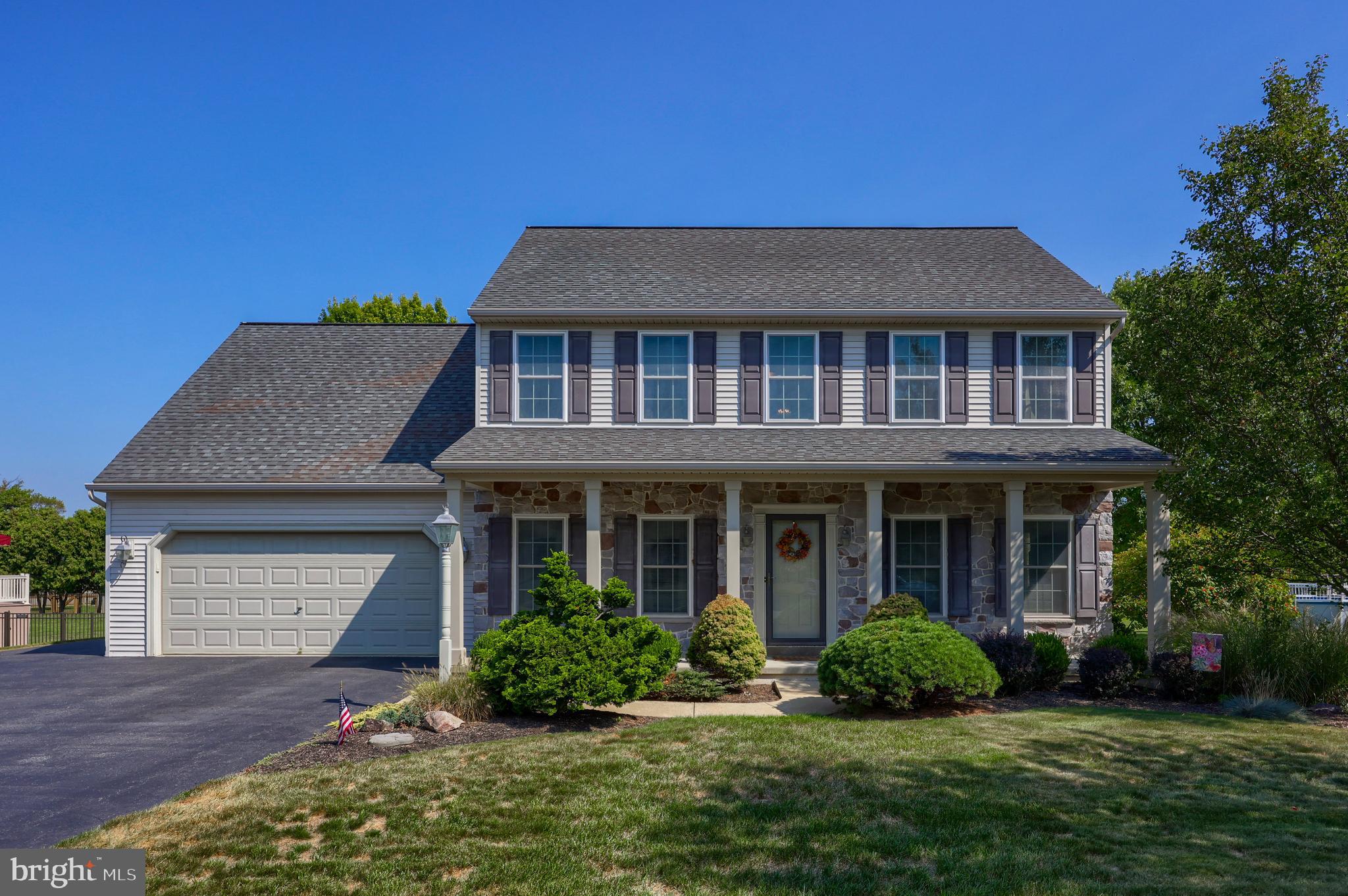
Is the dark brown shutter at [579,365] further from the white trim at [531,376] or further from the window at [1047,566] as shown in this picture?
the window at [1047,566]

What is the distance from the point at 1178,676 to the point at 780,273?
9.12 m

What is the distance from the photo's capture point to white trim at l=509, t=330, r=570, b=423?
14617mm

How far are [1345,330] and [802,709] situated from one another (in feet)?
24.8

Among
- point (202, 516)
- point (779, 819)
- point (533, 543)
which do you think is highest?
point (202, 516)

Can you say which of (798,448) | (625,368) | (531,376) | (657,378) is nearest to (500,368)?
(531,376)

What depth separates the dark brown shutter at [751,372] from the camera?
48.0 feet

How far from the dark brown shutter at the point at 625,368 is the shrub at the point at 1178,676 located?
28.3 feet

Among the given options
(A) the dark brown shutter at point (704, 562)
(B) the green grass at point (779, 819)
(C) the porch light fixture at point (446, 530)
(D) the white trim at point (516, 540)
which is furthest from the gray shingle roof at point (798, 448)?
(B) the green grass at point (779, 819)

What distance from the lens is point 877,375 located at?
1465cm

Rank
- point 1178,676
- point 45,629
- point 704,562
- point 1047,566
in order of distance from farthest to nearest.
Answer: point 45,629
point 1047,566
point 704,562
point 1178,676

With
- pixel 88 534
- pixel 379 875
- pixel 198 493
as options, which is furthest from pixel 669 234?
pixel 88 534

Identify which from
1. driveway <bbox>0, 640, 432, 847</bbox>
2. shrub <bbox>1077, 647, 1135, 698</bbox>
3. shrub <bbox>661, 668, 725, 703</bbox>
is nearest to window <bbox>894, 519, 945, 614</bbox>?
shrub <bbox>1077, 647, 1135, 698</bbox>

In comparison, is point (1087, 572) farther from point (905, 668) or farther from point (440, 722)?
point (440, 722)

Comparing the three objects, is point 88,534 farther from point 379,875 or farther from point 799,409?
point 379,875
